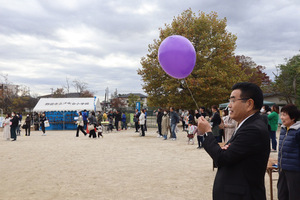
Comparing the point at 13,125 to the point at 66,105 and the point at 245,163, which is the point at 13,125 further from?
the point at 245,163

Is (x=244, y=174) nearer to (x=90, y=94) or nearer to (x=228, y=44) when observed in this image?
(x=228, y=44)

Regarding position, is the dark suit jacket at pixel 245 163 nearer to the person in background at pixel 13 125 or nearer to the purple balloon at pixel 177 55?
the purple balloon at pixel 177 55

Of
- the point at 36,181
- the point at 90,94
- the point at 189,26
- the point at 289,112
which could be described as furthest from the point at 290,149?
the point at 90,94

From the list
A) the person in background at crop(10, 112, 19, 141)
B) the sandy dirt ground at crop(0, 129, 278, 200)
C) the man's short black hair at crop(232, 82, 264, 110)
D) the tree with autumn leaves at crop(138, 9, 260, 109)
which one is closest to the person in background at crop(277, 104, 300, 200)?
the sandy dirt ground at crop(0, 129, 278, 200)

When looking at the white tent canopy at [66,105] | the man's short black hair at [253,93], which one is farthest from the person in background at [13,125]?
the man's short black hair at [253,93]

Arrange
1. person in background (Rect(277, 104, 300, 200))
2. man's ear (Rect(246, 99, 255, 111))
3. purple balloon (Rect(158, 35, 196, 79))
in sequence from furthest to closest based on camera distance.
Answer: purple balloon (Rect(158, 35, 196, 79))
person in background (Rect(277, 104, 300, 200))
man's ear (Rect(246, 99, 255, 111))

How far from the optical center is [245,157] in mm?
1961

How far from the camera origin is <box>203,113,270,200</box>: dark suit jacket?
1.95 m

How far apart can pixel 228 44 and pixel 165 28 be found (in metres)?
6.59

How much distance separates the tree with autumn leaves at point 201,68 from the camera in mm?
26125

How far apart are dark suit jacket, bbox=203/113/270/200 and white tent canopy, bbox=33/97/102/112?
81.9 ft

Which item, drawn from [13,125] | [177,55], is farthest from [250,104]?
[13,125]

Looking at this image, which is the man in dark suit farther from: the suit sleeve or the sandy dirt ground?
the sandy dirt ground

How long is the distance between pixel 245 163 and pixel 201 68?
2551cm
